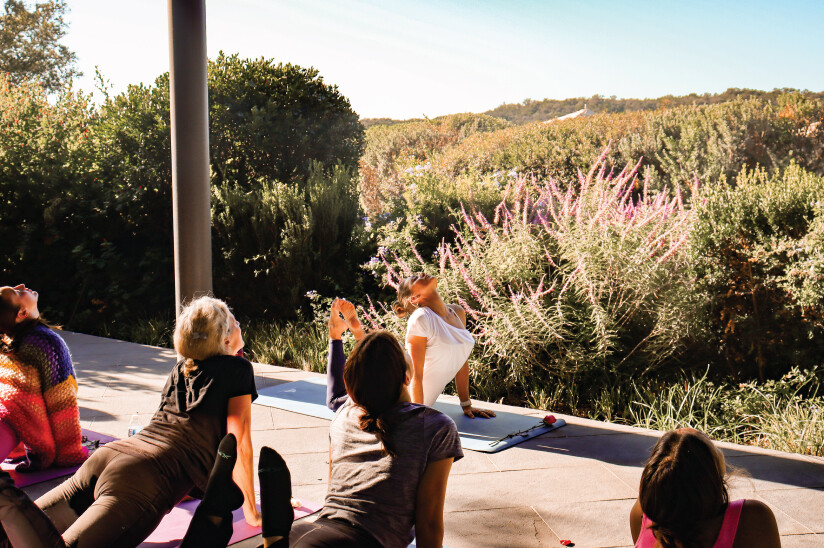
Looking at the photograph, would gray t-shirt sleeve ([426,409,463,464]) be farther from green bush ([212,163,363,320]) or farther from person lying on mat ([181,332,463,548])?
green bush ([212,163,363,320])

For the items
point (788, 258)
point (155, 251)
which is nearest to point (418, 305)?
point (788, 258)

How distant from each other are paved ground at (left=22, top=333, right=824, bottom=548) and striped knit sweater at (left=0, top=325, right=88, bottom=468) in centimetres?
25

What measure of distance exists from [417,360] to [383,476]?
6.24ft

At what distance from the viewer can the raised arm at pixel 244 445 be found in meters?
2.75

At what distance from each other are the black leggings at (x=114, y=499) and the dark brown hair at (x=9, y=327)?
1109 mm

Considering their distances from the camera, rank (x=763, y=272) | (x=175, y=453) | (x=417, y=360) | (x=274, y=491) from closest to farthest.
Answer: (x=274, y=491) → (x=175, y=453) → (x=417, y=360) → (x=763, y=272)

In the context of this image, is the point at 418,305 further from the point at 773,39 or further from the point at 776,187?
the point at 773,39

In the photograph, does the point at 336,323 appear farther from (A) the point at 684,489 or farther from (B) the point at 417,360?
(A) the point at 684,489

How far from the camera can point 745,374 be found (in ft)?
17.6

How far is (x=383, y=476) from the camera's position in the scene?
7.36 feet

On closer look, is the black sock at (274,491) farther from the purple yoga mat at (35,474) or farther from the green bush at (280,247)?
the green bush at (280,247)

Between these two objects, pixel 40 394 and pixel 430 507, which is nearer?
pixel 430 507

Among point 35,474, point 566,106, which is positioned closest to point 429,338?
point 35,474

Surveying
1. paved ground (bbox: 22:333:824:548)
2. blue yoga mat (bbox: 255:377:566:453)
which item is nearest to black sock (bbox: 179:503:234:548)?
paved ground (bbox: 22:333:824:548)
